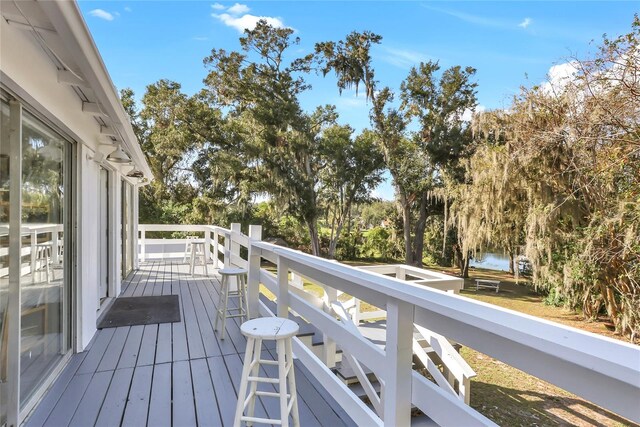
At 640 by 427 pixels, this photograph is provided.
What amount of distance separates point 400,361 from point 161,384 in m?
1.86

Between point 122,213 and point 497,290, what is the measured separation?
1211 centimetres

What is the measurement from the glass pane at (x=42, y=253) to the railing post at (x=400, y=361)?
1899mm

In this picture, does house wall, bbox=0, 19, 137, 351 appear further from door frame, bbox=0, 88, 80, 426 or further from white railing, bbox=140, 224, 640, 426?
white railing, bbox=140, 224, 640, 426

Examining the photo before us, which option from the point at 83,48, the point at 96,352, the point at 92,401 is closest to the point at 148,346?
the point at 96,352

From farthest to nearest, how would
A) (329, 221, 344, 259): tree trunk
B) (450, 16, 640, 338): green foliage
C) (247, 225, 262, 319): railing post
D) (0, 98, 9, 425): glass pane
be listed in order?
(329, 221, 344, 259): tree trunk, (450, 16, 640, 338): green foliage, (247, 225, 262, 319): railing post, (0, 98, 9, 425): glass pane

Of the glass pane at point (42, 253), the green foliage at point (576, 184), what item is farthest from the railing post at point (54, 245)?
the green foliage at point (576, 184)

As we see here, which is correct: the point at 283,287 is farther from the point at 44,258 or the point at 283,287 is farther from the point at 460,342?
the point at 460,342

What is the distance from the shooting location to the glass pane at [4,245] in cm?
167

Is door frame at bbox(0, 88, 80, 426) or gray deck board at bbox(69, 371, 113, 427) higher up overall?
door frame at bbox(0, 88, 80, 426)

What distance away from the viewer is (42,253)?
221 centimetres

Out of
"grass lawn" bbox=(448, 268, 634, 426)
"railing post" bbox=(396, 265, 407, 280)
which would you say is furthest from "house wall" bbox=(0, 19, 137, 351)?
"grass lawn" bbox=(448, 268, 634, 426)

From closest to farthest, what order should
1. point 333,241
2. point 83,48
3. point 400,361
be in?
point 400,361 → point 83,48 → point 333,241

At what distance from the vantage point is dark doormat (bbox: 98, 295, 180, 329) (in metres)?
3.81

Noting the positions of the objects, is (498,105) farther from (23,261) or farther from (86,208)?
(23,261)
